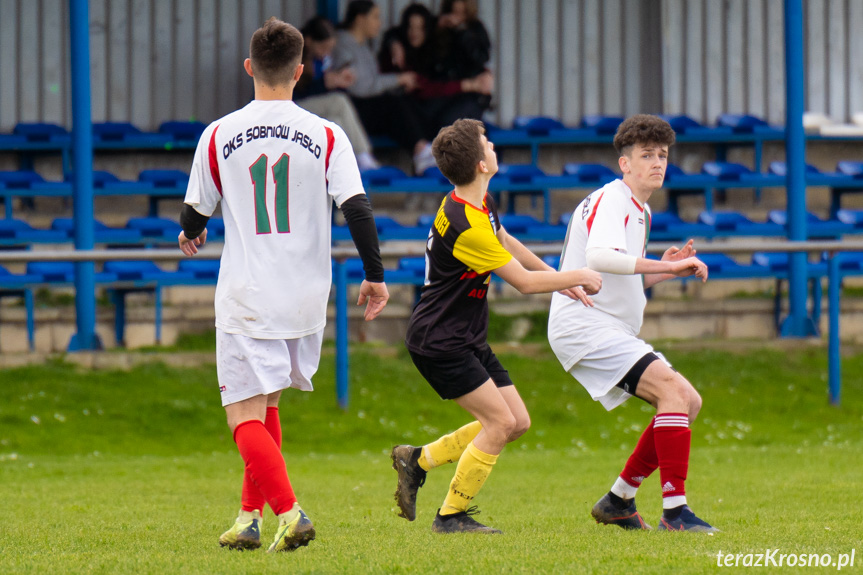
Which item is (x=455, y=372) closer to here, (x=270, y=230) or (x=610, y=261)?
(x=610, y=261)

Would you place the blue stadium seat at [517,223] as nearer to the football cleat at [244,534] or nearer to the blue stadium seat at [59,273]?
the blue stadium seat at [59,273]

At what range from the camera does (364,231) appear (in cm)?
426

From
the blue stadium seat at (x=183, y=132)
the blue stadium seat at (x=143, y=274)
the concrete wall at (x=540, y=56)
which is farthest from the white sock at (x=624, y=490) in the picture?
the concrete wall at (x=540, y=56)

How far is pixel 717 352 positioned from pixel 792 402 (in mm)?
1030

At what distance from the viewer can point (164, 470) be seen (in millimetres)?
7840

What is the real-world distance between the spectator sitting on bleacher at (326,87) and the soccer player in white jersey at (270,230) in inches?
347

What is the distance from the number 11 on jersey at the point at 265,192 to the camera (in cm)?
428

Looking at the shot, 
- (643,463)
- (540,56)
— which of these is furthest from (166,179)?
(643,463)

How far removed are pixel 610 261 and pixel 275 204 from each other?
4.71 ft

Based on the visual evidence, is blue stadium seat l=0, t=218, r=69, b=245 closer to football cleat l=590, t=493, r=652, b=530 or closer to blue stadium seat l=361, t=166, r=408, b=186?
blue stadium seat l=361, t=166, r=408, b=186

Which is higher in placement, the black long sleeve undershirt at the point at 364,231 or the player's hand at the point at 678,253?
the black long sleeve undershirt at the point at 364,231

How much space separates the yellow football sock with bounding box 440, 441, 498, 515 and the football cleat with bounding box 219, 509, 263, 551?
0.91 metres

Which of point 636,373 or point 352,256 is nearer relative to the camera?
point 636,373

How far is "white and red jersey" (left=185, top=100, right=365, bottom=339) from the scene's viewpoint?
14.0 feet
